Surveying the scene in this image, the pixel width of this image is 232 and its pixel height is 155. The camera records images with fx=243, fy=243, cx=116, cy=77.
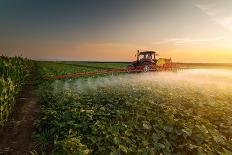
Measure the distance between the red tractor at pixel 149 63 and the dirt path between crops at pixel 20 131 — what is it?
15.8m

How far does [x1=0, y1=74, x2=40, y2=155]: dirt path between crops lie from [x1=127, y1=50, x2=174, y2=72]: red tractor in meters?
15.8

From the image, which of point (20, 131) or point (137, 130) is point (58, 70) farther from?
point (137, 130)

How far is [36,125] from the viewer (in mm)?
7344

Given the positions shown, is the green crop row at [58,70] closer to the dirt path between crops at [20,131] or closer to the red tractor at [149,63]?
the red tractor at [149,63]

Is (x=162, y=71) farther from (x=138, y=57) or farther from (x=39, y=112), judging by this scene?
(x=39, y=112)

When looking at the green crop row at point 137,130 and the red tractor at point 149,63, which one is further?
the red tractor at point 149,63

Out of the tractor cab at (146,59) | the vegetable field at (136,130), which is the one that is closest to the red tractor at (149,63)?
the tractor cab at (146,59)

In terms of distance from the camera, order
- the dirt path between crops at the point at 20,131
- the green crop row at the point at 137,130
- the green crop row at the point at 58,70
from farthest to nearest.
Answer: the green crop row at the point at 58,70
the dirt path between crops at the point at 20,131
the green crop row at the point at 137,130

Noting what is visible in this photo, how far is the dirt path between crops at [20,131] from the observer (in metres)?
6.02

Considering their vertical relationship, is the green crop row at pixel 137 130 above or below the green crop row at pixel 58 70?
below

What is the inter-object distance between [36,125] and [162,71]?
19.3 meters

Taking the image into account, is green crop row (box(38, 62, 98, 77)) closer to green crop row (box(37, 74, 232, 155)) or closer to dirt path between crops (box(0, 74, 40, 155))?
dirt path between crops (box(0, 74, 40, 155))

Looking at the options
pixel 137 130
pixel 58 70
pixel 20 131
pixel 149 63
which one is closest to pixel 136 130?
pixel 137 130

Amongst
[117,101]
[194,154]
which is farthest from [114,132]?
[117,101]
